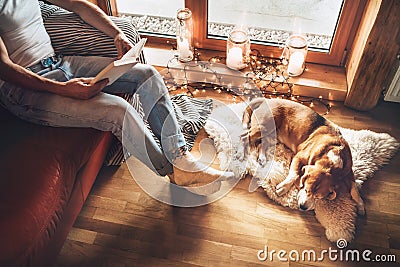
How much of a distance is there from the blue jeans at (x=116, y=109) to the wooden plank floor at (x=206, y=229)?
0.78 ft

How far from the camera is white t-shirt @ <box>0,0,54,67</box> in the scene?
4.87 feet

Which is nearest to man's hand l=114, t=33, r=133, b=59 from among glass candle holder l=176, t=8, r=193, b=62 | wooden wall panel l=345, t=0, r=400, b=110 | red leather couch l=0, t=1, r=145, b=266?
red leather couch l=0, t=1, r=145, b=266

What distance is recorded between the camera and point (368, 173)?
72.8 inches

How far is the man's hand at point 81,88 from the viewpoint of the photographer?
1478 millimetres

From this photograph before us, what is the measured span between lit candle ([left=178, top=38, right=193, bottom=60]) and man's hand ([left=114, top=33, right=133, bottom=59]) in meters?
0.58

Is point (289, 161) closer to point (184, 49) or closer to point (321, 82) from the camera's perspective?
point (321, 82)

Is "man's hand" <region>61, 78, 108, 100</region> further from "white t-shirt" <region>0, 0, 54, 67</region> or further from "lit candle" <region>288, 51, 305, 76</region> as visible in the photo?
"lit candle" <region>288, 51, 305, 76</region>

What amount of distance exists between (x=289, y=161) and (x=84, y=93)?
981 mm

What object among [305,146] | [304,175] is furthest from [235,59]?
[304,175]

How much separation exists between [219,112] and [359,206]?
2.69 feet

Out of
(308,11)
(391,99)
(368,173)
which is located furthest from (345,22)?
(368,173)

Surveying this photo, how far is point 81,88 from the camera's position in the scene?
1.48m

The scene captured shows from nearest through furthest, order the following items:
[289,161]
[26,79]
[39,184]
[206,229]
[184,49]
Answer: [39,184]
[26,79]
[206,229]
[289,161]
[184,49]

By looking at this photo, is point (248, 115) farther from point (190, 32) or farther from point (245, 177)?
point (190, 32)
